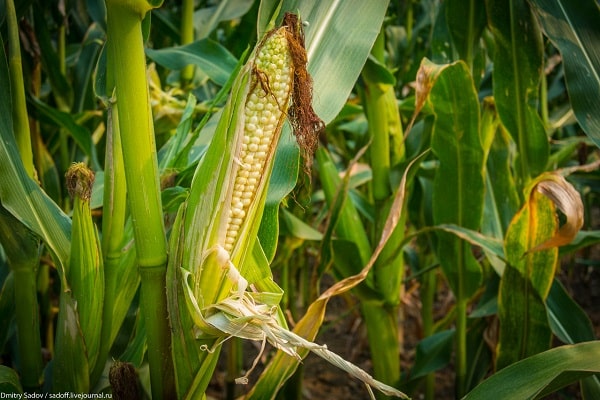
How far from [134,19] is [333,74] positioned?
460 millimetres

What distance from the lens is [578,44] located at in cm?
142

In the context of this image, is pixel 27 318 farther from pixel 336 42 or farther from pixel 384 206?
pixel 384 206

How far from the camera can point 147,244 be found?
92cm

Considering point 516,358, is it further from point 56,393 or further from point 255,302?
point 56,393

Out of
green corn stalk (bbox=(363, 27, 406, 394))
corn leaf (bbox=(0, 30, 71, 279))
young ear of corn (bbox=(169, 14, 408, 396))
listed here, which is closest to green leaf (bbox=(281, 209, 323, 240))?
green corn stalk (bbox=(363, 27, 406, 394))

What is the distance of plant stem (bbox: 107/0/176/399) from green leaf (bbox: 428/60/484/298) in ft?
2.83

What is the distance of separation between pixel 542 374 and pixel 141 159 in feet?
2.81

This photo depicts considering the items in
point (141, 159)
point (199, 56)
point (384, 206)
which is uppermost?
point (199, 56)

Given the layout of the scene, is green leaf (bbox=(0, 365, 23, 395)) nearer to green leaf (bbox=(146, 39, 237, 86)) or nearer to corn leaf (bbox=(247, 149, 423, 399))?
corn leaf (bbox=(247, 149, 423, 399))

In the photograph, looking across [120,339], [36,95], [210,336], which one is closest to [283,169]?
[210,336]

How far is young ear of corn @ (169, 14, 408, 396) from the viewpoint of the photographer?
0.84 m

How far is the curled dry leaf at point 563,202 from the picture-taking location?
49.8 inches

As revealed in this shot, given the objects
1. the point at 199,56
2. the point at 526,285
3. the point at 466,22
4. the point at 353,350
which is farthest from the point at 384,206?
the point at 353,350

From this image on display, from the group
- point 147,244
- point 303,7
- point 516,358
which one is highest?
point 303,7
